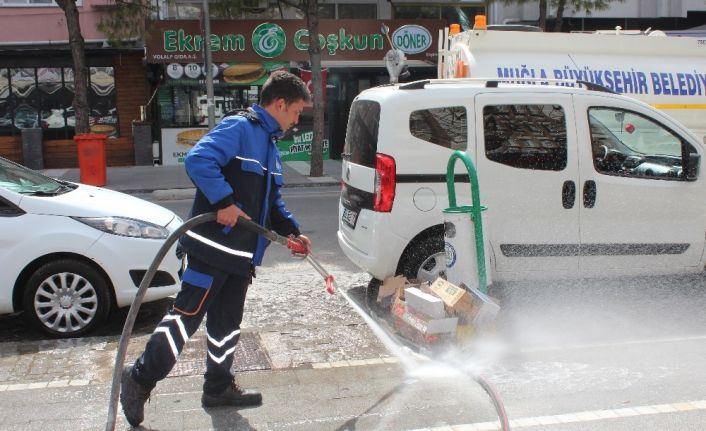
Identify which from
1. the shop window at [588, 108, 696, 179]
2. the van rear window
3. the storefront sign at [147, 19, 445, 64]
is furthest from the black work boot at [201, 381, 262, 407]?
the storefront sign at [147, 19, 445, 64]

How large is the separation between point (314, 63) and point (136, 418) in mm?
13937

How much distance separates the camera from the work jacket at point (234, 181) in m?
3.78

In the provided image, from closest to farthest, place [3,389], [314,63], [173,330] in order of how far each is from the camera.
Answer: [173,330] < [3,389] < [314,63]

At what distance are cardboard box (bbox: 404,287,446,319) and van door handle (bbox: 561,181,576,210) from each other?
181 centimetres

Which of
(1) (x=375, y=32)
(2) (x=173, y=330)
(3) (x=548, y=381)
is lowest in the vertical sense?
(3) (x=548, y=381)

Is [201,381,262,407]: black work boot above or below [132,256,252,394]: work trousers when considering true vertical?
below

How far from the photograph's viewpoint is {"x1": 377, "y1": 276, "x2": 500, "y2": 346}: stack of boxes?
477cm

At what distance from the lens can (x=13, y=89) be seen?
19.5m

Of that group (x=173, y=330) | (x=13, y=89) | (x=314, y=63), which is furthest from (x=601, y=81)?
(x=13, y=89)

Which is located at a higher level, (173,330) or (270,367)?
(173,330)

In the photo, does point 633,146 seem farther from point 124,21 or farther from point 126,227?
point 124,21

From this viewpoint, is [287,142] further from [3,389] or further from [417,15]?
[3,389]

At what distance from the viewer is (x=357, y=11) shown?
22641mm

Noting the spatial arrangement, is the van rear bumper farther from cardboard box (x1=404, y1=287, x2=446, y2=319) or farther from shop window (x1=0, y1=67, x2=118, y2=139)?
shop window (x1=0, y1=67, x2=118, y2=139)
